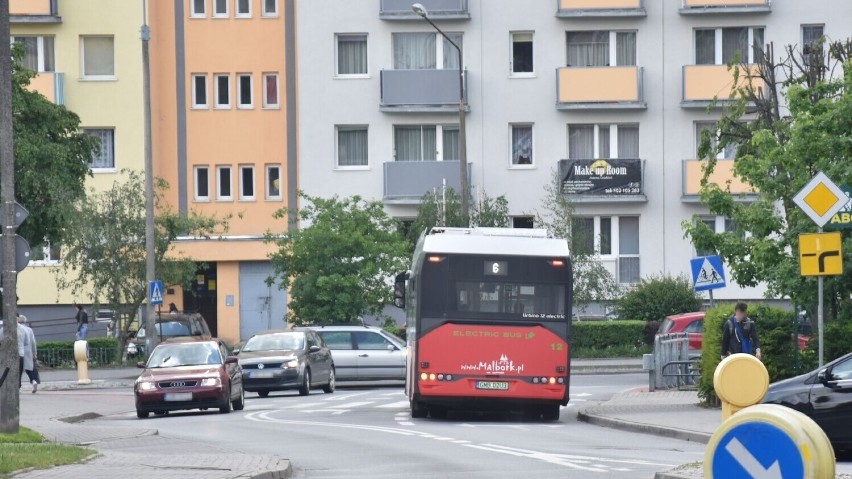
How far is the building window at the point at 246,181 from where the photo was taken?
55.5 m

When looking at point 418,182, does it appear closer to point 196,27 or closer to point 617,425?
point 196,27

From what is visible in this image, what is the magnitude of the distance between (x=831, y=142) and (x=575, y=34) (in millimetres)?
29264

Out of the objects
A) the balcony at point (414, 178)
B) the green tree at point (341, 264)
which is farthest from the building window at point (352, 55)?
the green tree at point (341, 264)

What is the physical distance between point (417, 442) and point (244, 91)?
36999 millimetres

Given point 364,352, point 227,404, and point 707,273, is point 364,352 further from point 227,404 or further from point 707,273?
point 707,273

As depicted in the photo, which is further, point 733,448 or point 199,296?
point 199,296

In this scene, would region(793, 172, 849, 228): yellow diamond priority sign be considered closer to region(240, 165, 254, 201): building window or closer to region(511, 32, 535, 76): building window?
region(511, 32, 535, 76): building window

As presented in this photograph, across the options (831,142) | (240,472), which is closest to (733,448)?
(240,472)

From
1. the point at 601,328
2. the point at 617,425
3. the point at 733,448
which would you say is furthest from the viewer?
the point at 601,328

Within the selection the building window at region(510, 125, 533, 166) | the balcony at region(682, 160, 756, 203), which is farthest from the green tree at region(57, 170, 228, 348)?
the balcony at region(682, 160, 756, 203)

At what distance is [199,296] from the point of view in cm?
5662

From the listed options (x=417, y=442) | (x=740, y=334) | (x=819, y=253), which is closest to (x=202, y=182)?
(x=740, y=334)

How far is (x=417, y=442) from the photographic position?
2014 centimetres

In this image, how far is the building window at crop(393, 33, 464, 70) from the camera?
53000 mm
